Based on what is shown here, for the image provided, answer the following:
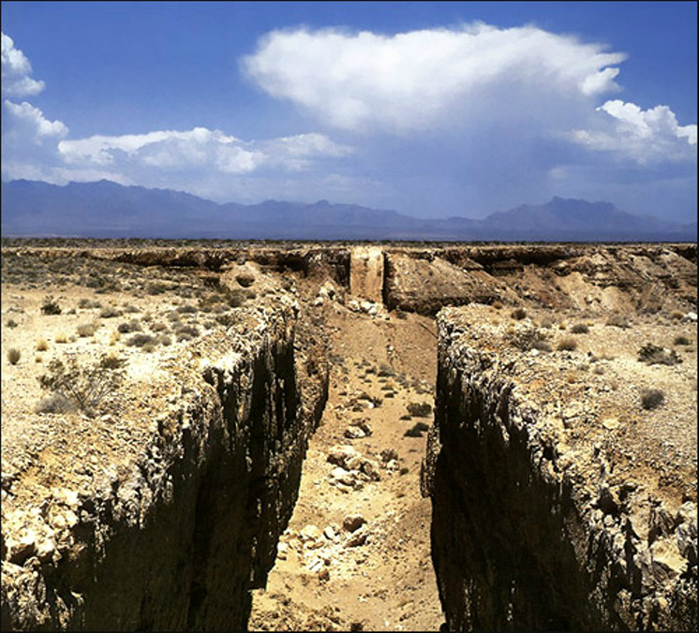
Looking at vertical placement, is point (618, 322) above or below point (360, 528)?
above

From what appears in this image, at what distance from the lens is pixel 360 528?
16.8 metres

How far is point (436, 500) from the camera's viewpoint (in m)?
15.7

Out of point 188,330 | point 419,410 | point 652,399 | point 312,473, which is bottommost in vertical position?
point 312,473

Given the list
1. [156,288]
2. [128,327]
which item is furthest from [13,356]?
[156,288]

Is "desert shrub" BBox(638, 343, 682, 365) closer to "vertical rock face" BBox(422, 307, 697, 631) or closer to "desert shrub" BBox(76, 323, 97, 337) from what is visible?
"vertical rock face" BBox(422, 307, 697, 631)

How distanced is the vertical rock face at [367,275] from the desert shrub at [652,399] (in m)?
31.7

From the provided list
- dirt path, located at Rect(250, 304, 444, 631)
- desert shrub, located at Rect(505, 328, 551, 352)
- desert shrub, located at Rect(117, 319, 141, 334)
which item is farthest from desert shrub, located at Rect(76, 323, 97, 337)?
desert shrub, located at Rect(505, 328, 551, 352)

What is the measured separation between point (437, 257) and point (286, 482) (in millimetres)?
30141

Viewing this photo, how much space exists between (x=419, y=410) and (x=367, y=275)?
17418 mm

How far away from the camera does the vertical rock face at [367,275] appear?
41.1m

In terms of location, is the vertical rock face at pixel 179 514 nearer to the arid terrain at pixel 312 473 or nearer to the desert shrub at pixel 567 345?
the arid terrain at pixel 312 473

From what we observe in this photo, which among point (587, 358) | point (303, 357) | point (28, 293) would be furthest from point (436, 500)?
point (28, 293)

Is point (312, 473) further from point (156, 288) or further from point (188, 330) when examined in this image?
point (188, 330)

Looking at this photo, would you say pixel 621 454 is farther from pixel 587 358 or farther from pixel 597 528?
pixel 587 358
